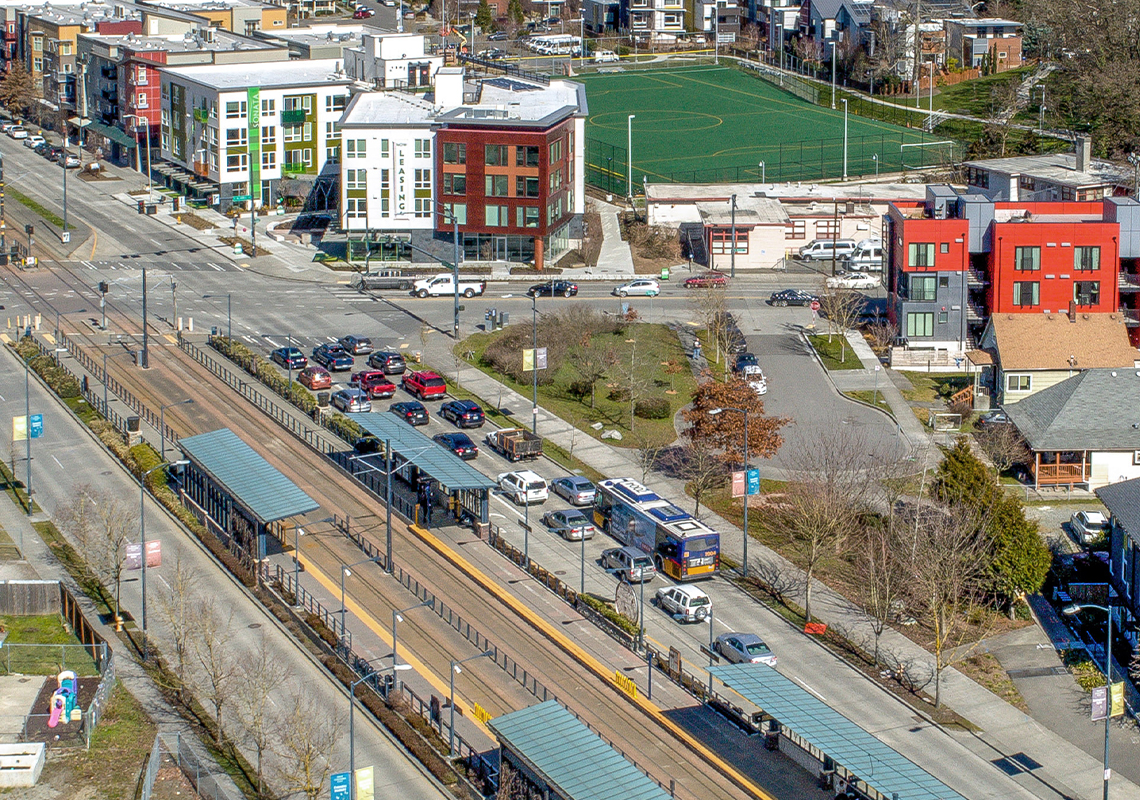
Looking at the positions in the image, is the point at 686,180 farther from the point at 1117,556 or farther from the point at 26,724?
the point at 26,724

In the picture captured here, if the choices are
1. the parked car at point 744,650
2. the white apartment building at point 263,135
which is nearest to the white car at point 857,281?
the white apartment building at point 263,135

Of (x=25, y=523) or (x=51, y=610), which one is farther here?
(x=25, y=523)

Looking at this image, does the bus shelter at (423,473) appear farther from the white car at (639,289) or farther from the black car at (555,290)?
the white car at (639,289)

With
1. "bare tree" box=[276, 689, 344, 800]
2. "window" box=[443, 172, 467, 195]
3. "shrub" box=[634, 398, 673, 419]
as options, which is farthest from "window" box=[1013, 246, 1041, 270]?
"bare tree" box=[276, 689, 344, 800]

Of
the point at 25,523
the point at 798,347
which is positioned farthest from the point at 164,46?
the point at 25,523

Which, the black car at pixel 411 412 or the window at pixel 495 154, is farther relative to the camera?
the window at pixel 495 154

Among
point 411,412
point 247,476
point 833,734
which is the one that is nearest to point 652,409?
point 411,412
